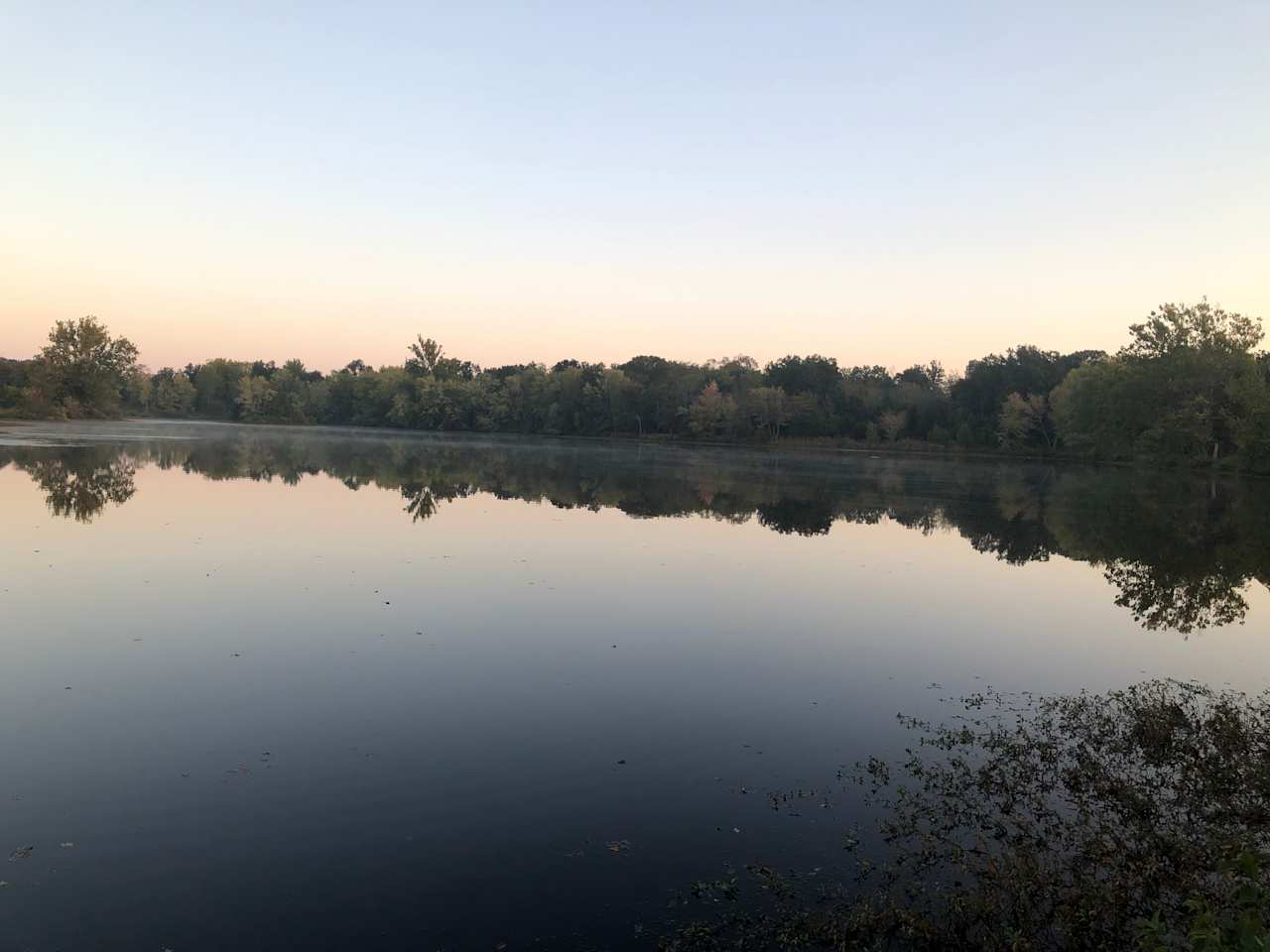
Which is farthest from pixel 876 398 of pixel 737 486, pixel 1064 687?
pixel 1064 687

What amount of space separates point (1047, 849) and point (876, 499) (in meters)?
Result: 34.6

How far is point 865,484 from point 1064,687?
38.7 meters

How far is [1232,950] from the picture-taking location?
12.7ft

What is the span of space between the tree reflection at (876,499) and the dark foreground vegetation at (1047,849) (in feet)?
27.0

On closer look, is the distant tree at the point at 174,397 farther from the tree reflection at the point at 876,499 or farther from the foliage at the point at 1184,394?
the foliage at the point at 1184,394

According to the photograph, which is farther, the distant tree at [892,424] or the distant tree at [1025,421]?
the distant tree at [892,424]

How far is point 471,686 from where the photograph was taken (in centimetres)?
1023

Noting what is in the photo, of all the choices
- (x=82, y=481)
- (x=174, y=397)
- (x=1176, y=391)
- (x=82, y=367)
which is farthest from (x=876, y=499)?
(x=174, y=397)

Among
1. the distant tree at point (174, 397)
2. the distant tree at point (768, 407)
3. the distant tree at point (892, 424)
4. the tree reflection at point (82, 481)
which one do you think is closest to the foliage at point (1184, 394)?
the distant tree at point (892, 424)

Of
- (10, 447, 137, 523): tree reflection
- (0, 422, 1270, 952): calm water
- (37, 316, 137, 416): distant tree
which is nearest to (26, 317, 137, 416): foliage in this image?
(37, 316, 137, 416): distant tree

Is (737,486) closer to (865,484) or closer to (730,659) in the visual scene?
(865,484)

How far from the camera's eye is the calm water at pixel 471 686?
5.84 metres

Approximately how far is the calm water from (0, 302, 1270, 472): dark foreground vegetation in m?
58.3

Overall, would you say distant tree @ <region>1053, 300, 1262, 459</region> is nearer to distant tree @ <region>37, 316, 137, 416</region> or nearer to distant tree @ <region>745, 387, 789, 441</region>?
distant tree @ <region>745, 387, 789, 441</region>
